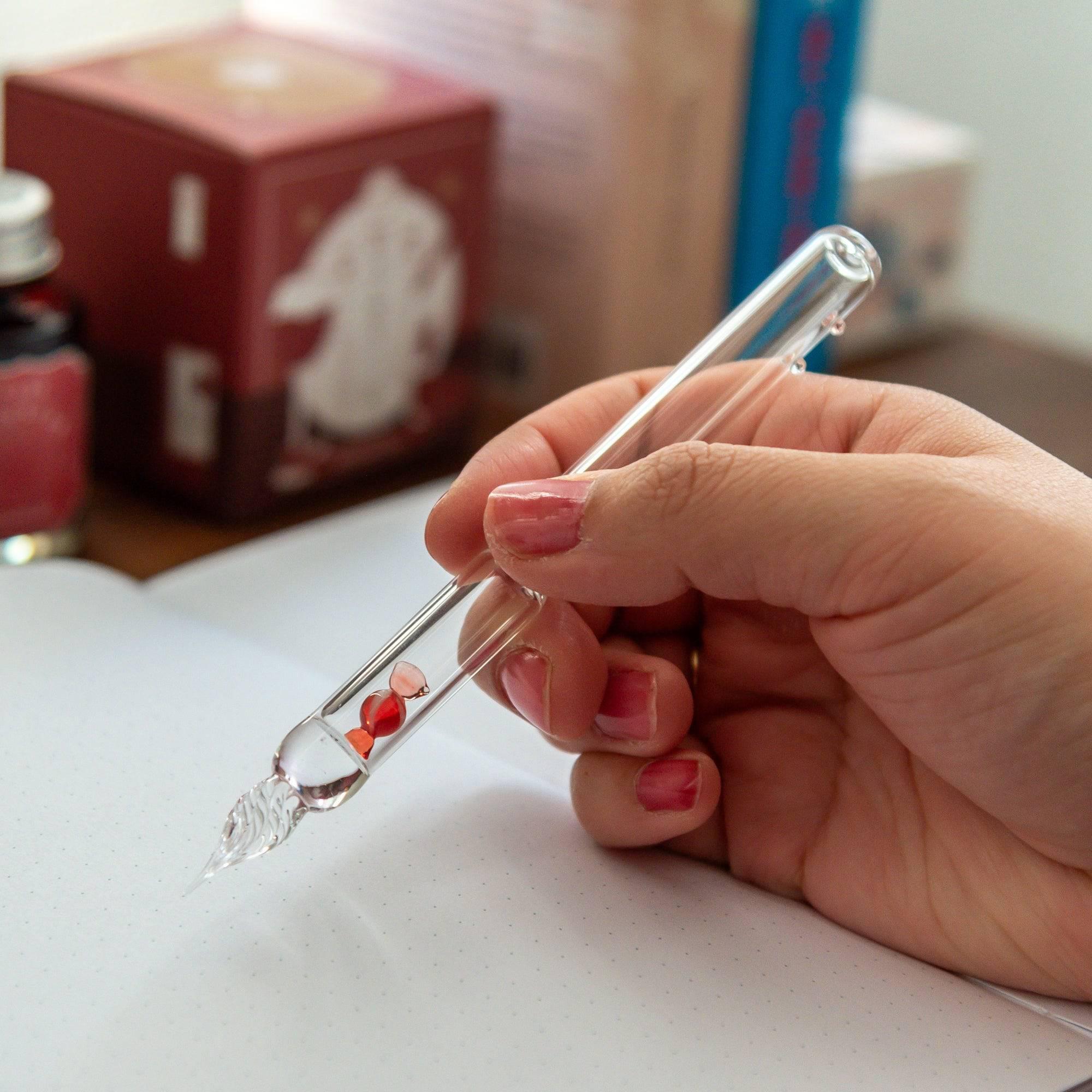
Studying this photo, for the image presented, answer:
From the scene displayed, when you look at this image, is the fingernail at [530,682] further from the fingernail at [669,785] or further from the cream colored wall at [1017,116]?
the cream colored wall at [1017,116]

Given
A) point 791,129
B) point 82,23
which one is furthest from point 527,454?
point 82,23

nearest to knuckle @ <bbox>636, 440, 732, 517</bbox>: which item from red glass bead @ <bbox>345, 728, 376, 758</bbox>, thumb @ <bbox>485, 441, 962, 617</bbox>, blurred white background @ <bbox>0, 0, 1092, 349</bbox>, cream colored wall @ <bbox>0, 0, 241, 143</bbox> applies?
thumb @ <bbox>485, 441, 962, 617</bbox>

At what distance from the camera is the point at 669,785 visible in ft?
1.44

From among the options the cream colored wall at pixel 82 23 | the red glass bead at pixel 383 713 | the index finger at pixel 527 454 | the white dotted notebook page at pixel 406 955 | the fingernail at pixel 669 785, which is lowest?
the white dotted notebook page at pixel 406 955

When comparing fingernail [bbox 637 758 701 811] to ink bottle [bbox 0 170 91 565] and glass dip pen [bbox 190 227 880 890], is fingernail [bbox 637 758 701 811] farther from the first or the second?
ink bottle [bbox 0 170 91 565]

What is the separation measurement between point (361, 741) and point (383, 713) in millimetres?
10

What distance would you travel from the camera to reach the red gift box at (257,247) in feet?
2.02

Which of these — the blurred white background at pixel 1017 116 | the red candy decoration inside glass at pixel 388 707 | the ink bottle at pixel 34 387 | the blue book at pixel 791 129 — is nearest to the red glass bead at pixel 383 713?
the red candy decoration inside glass at pixel 388 707

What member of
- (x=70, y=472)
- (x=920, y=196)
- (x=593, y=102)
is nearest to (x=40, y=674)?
(x=70, y=472)

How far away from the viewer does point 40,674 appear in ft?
1.61

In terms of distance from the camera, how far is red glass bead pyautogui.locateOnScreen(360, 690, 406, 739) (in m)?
0.41

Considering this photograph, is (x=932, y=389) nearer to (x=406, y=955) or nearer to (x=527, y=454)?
(x=527, y=454)

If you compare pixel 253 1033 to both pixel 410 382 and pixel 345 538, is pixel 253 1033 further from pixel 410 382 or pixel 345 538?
pixel 410 382

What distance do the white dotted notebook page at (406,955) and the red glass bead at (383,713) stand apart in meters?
0.04
